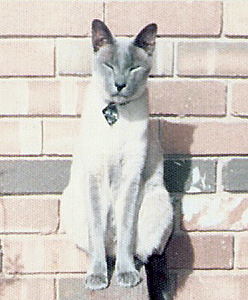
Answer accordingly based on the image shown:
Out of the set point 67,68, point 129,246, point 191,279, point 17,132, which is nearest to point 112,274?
point 129,246

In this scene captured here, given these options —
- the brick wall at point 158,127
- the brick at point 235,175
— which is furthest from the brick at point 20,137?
the brick at point 235,175

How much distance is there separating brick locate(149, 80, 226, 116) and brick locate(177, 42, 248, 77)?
0.04m

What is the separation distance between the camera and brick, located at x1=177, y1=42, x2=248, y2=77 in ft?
5.45

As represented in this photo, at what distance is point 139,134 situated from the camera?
1.41 metres

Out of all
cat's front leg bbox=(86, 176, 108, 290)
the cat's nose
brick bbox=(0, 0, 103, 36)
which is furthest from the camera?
brick bbox=(0, 0, 103, 36)

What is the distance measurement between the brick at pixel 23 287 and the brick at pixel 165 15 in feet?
2.80

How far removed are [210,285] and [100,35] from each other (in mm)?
928

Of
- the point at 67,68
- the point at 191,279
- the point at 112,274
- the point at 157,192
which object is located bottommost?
A: the point at 191,279

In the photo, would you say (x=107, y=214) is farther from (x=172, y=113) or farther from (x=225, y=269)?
(x=225, y=269)

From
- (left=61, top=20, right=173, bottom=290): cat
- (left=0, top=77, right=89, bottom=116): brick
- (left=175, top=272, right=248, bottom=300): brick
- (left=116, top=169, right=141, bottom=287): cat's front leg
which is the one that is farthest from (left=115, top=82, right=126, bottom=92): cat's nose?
(left=175, top=272, right=248, bottom=300): brick

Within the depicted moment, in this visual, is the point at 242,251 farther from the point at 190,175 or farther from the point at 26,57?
the point at 26,57

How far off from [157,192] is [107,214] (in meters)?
0.17

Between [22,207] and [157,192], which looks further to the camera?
[22,207]

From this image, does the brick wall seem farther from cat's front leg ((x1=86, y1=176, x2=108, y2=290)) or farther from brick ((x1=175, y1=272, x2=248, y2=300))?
cat's front leg ((x1=86, y1=176, x2=108, y2=290))
